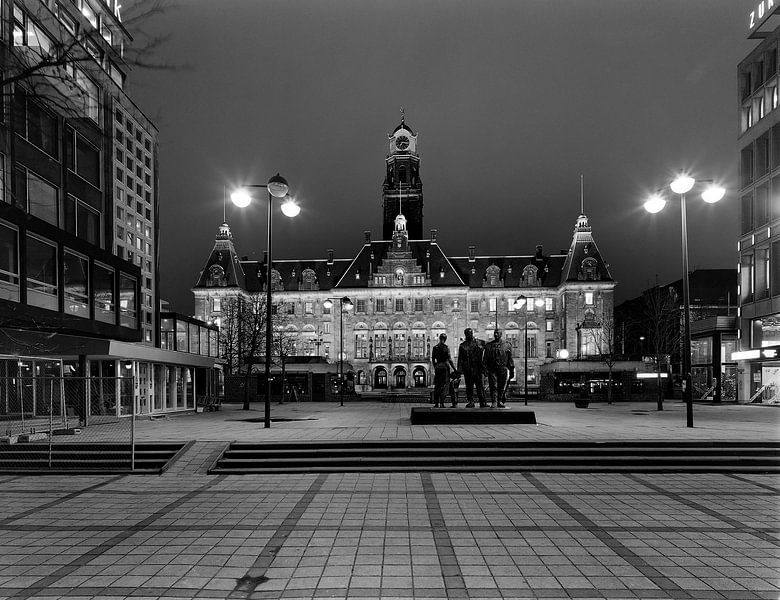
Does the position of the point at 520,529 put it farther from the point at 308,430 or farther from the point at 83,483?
the point at 308,430

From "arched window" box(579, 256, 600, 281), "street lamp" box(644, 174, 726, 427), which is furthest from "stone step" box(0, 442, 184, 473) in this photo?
"arched window" box(579, 256, 600, 281)

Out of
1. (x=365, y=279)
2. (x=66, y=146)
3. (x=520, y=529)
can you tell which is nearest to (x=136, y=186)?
(x=365, y=279)

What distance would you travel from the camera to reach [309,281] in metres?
97.8

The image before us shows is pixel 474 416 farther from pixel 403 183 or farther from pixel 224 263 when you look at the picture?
pixel 403 183

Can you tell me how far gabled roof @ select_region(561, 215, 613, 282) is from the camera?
89500 millimetres

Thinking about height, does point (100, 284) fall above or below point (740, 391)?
above

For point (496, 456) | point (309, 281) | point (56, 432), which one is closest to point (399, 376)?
point (309, 281)

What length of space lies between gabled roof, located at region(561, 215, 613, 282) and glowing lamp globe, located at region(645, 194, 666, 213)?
70466 millimetres

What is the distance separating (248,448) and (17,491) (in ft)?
17.4

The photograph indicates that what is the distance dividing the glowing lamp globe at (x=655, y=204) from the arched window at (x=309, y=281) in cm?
7908

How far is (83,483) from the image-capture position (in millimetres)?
13180

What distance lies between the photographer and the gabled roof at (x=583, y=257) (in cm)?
8950

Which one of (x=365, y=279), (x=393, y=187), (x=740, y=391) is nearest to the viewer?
(x=740, y=391)

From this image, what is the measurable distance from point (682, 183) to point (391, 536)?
17171 mm
